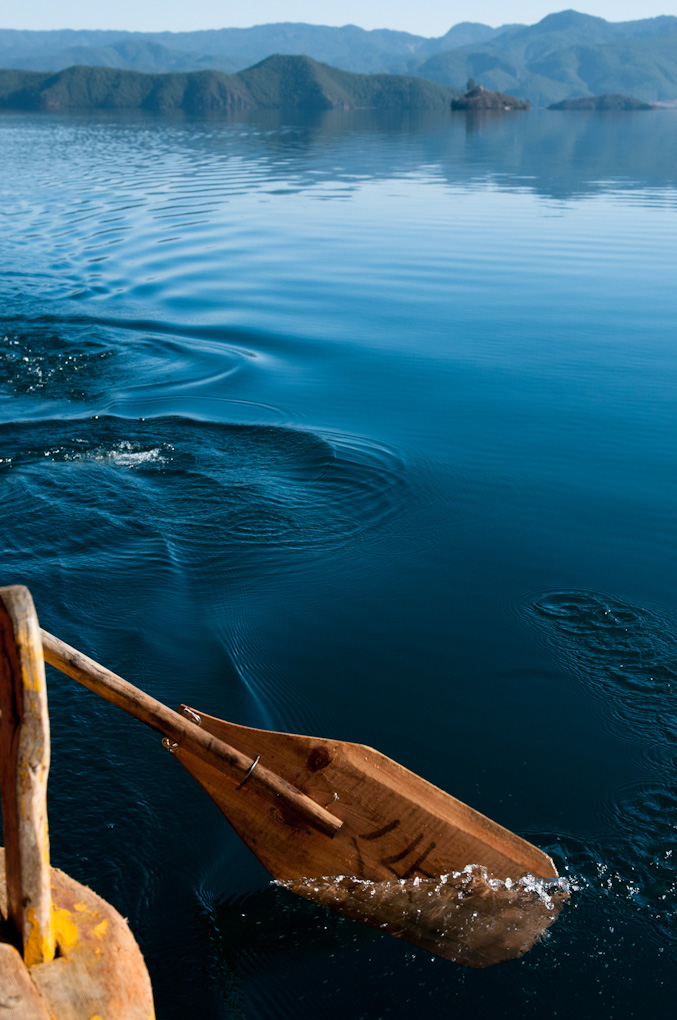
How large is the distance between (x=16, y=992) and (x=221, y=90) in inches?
6200

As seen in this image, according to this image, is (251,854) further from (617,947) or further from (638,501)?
(638,501)

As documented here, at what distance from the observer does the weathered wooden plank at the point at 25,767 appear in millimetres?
2396

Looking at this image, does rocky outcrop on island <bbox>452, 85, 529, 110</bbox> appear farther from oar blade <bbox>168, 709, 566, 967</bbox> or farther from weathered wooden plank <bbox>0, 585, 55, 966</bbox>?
weathered wooden plank <bbox>0, 585, 55, 966</bbox>

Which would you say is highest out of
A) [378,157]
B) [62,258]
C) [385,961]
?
[378,157]

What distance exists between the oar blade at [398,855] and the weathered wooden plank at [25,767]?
52.5 inches

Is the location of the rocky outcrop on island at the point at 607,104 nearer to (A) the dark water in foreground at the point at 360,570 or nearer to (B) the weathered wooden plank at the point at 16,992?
(A) the dark water in foreground at the point at 360,570

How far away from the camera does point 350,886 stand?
4.04 meters

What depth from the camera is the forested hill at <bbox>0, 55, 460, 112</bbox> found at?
136 m

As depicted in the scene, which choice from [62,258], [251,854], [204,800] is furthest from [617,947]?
[62,258]

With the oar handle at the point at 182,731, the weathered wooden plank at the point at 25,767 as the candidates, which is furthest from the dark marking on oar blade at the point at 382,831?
the weathered wooden plank at the point at 25,767

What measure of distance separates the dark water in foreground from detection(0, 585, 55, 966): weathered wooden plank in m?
1.39

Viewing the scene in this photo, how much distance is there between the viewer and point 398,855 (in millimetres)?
4012

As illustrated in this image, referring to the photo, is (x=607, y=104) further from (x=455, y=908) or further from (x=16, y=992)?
(x=16, y=992)

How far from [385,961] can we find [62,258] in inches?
730
